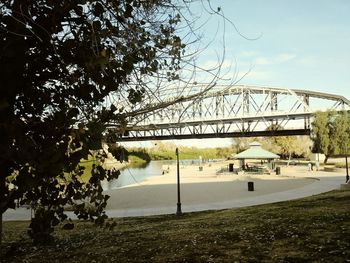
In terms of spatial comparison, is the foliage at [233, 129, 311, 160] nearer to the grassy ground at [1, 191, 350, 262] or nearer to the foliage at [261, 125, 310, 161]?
the foliage at [261, 125, 310, 161]

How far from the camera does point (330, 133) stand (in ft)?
233

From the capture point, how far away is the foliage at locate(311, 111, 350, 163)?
69500mm

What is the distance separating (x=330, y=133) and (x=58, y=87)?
2831 inches

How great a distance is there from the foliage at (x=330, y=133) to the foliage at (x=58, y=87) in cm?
6952

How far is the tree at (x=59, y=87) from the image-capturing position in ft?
13.5

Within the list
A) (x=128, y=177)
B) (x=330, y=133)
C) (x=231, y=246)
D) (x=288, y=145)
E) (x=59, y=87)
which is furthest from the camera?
(x=288, y=145)

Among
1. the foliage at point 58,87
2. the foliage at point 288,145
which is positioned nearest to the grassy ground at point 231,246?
the foliage at point 58,87

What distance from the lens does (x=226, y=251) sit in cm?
720

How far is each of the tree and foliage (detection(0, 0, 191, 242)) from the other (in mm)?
11

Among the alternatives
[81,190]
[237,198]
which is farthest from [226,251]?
[237,198]

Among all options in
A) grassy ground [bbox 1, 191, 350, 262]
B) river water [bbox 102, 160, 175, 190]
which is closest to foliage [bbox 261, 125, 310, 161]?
river water [bbox 102, 160, 175, 190]

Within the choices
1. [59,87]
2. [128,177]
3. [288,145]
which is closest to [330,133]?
[288,145]

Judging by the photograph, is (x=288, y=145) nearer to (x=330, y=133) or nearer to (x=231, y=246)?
(x=330, y=133)

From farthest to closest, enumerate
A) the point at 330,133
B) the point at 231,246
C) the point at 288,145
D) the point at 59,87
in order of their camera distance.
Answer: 1. the point at 288,145
2. the point at 330,133
3. the point at 231,246
4. the point at 59,87
